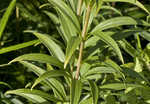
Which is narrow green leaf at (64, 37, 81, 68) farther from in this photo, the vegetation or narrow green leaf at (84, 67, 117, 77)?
narrow green leaf at (84, 67, 117, 77)

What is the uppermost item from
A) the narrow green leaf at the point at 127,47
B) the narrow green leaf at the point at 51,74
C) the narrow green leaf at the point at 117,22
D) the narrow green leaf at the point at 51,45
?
the narrow green leaf at the point at 117,22

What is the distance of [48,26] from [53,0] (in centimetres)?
85

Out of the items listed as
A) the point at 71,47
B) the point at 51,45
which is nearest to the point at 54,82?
the point at 51,45

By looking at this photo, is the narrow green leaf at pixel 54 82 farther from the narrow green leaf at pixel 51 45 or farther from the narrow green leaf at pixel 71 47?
the narrow green leaf at pixel 71 47

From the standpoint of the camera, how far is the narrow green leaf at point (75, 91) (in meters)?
0.84

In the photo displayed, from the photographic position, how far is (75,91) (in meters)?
A: 0.87

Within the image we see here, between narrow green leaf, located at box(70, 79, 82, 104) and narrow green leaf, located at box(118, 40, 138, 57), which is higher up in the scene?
narrow green leaf, located at box(118, 40, 138, 57)

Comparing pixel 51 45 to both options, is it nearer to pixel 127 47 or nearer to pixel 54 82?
pixel 54 82

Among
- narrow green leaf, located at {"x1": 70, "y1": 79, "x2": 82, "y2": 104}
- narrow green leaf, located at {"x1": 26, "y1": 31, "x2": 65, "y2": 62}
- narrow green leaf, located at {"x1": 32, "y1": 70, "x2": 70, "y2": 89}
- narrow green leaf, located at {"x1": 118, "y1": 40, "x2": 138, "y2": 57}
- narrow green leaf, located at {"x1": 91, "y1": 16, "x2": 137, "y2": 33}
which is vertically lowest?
narrow green leaf, located at {"x1": 70, "y1": 79, "x2": 82, "y2": 104}

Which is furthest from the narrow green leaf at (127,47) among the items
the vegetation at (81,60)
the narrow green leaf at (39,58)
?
the narrow green leaf at (39,58)

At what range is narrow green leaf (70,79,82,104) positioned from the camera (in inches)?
33.2

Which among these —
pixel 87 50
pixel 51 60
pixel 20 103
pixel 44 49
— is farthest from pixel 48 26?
pixel 51 60

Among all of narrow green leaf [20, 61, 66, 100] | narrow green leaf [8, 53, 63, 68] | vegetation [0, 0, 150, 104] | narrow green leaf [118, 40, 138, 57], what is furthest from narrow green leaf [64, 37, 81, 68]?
narrow green leaf [118, 40, 138, 57]

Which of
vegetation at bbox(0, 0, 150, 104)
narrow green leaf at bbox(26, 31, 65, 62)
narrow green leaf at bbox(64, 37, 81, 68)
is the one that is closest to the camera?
narrow green leaf at bbox(64, 37, 81, 68)
